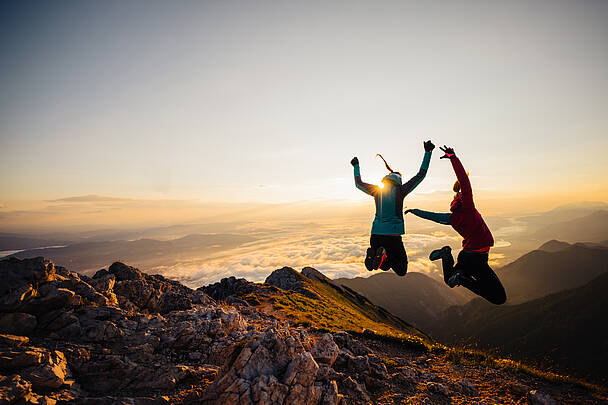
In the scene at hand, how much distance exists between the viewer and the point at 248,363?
8.82 m

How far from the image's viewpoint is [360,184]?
8789 mm

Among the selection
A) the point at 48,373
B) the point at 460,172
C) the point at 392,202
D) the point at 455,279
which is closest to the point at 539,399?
the point at 455,279

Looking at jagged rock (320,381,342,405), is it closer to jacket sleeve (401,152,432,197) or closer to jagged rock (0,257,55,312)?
jacket sleeve (401,152,432,197)

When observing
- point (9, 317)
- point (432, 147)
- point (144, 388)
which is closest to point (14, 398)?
point (144, 388)

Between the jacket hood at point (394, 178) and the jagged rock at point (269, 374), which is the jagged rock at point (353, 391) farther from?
the jacket hood at point (394, 178)

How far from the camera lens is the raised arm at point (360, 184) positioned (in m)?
8.50

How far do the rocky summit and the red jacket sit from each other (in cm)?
682

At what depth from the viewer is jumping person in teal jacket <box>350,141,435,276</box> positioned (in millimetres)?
7824

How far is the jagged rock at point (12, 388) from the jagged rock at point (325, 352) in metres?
9.36

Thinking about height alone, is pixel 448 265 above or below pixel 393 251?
below

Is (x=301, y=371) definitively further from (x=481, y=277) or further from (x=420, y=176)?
(x=420, y=176)

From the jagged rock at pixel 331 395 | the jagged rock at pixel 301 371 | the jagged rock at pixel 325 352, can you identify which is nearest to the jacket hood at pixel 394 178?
the jagged rock at pixel 301 371

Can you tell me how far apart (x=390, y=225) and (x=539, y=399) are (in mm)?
9116

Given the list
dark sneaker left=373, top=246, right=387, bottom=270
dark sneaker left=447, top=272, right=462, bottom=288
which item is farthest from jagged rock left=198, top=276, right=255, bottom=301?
dark sneaker left=447, top=272, right=462, bottom=288
